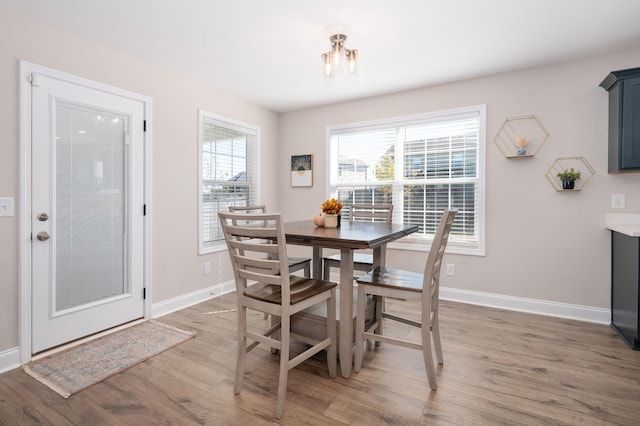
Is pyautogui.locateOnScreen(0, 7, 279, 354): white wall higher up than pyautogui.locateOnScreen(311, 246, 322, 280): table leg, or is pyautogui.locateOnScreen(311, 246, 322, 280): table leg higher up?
pyautogui.locateOnScreen(0, 7, 279, 354): white wall

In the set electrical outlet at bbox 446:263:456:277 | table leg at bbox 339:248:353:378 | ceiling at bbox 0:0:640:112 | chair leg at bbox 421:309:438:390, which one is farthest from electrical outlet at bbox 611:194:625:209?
table leg at bbox 339:248:353:378

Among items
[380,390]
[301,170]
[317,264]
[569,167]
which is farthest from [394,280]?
[301,170]

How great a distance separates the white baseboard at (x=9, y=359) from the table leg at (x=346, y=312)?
2.25 m

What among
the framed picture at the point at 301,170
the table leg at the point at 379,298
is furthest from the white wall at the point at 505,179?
the table leg at the point at 379,298

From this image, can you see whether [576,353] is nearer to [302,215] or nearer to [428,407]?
[428,407]

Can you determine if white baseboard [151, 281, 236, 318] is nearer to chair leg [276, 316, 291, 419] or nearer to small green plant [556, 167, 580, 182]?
chair leg [276, 316, 291, 419]

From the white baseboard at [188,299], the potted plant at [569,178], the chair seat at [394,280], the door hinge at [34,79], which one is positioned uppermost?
the door hinge at [34,79]

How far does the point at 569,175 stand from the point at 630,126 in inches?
22.1

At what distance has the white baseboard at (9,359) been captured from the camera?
2170 mm

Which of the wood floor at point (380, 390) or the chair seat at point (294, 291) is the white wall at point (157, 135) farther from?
the chair seat at point (294, 291)

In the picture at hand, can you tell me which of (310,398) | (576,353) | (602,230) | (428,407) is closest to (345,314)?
(310,398)

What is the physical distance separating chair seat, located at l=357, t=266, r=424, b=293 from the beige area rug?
5.36 ft

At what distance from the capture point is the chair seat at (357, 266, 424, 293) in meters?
1.99

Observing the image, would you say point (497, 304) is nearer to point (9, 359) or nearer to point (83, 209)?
point (83, 209)
